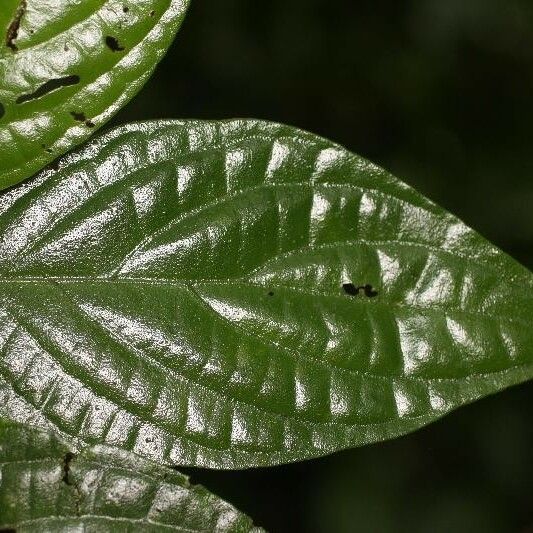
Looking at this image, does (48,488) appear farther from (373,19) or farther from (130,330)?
(373,19)

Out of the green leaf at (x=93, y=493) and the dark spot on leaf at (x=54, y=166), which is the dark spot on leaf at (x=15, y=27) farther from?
the green leaf at (x=93, y=493)

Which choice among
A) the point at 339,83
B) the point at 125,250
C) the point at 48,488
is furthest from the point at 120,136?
the point at 339,83

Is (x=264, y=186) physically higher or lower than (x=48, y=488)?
higher

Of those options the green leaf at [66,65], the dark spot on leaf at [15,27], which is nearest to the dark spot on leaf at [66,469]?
the green leaf at [66,65]

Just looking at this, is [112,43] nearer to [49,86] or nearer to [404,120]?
[49,86]

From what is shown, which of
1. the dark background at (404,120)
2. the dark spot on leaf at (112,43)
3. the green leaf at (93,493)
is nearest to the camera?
the green leaf at (93,493)

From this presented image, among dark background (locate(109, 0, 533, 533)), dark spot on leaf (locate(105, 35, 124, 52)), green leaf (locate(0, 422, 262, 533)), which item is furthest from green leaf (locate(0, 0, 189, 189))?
dark background (locate(109, 0, 533, 533))

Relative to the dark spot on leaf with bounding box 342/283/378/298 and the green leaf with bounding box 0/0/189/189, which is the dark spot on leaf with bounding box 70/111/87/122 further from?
the dark spot on leaf with bounding box 342/283/378/298
